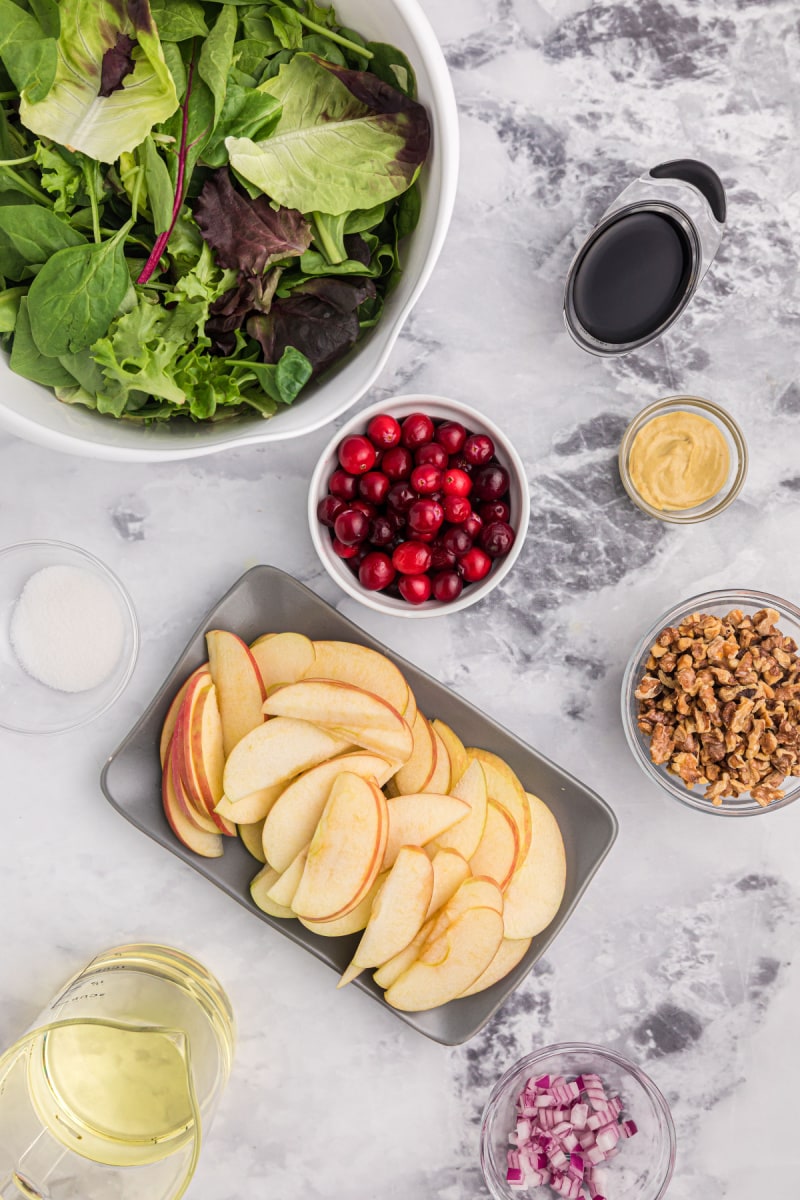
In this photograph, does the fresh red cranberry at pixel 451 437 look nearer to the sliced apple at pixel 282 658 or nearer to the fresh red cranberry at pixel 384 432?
the fresh red cranberry at pixel 384 432

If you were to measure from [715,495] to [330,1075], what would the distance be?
3.14ft

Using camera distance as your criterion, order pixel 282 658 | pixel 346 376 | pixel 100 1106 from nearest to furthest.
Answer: pixel 346 376 < pixel 100 1106 < pixel 282 658

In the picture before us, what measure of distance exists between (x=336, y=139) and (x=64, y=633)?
706mm

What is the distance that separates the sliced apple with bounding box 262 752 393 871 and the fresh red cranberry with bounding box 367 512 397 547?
27 centimetres

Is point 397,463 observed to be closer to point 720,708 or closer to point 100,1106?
point 720,708

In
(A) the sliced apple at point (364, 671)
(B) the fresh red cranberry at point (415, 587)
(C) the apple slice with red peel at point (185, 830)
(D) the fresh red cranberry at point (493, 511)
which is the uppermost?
(D) the fresh red cranberry at point (493, 511)

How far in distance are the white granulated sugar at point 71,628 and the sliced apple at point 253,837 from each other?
276mm

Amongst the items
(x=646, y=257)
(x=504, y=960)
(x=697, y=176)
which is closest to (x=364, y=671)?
(x=504, y=960)

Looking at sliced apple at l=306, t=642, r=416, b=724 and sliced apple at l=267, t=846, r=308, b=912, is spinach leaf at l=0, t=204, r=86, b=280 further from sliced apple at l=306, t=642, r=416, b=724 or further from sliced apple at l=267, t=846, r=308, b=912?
sliced apple at l=267, t=846, r=308, b=912

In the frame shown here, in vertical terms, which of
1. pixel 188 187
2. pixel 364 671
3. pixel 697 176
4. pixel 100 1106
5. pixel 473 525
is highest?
pixel 697 176

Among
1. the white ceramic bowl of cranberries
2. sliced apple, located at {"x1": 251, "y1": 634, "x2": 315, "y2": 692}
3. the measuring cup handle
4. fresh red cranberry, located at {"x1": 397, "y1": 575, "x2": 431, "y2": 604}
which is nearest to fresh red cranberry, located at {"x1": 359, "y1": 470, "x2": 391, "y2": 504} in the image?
the white ceramic bowl of cranberries

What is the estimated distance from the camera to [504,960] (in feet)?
3.99

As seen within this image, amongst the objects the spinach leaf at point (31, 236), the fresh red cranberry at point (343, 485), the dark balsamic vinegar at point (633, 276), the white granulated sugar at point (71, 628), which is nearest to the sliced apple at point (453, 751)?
the fresh red cranberry at point (343, 485)

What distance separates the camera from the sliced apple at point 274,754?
116 cm
